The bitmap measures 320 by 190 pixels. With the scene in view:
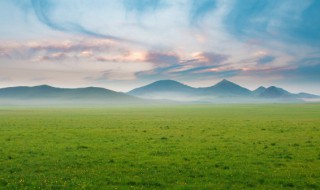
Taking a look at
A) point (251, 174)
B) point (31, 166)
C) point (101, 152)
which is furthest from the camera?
point (101, 152)

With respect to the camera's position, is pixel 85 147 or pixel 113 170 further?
pixel 85 147

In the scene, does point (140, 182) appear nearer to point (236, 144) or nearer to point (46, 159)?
point (46, 159)

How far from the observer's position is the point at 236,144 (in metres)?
25.9

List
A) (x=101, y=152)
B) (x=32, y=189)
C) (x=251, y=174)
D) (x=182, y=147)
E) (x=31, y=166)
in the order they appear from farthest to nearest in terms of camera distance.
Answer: (x=182, y=147) < (x=101, y=152) < (x=31, y=166) < (x=251, y=174) < (x=32, y=189)

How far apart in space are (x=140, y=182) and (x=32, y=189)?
4758 mm

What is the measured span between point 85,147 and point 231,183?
47.1 ft

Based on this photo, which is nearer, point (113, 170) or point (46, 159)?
point (113, 170)

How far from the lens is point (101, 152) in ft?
73.9

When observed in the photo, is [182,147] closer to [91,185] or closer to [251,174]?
[251,174]

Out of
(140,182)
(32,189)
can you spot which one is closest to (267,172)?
(140,182)

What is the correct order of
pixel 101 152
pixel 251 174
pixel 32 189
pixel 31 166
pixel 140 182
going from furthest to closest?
pixel 101 152, pixel 31 166, pixel 251 174, pixel 140 182, pixel 32 189

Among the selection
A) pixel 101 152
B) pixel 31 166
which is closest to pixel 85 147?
pixel 101 152

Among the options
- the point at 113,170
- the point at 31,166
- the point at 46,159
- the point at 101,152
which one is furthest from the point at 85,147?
the point at 113,170

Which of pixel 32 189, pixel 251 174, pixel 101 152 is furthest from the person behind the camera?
pixel 101 152
